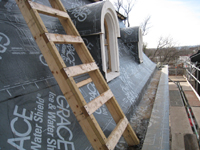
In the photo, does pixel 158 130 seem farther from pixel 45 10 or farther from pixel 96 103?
pixel 45 10

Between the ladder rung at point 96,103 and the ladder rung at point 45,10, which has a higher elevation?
the ladder rung at point 45,10

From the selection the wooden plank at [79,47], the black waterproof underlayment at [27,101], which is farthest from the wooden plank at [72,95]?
the wooden plank at [79,47]

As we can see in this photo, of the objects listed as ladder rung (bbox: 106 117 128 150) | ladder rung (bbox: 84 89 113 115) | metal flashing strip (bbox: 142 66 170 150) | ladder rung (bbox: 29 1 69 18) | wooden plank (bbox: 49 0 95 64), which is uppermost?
ladder rung (bbox: 29 1 69 18)

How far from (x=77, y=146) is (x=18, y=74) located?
3.38ft

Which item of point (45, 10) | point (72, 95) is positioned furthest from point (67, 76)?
point (45, 10)

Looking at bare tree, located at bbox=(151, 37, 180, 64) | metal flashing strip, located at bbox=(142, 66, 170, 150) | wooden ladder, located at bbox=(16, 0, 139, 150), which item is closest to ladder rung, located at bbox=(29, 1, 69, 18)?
wooden ladder, located at bbox=(16, 0, 139, 150)

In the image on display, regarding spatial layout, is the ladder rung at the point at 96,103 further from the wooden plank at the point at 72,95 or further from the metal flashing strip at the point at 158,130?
the metal flashing strip at the point at 158,130

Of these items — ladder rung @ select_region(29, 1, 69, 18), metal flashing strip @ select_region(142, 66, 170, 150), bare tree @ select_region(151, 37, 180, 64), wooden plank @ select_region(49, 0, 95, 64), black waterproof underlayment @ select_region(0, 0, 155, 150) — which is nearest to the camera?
black waterproof underlayment @ select_region(0, 0, 155, 150)

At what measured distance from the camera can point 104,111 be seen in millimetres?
2504

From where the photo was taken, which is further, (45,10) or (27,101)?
(45,10)

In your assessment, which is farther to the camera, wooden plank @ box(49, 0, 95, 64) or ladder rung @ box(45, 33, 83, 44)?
wooden plank @ box(49, 0, 95, 64)

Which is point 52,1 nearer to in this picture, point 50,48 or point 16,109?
point 50,48

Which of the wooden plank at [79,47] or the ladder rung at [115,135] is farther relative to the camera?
the wooden plank at [79,47]

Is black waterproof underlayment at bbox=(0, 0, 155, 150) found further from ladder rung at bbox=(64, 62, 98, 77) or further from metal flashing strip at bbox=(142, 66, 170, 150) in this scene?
metal flashing strip at bbox=(142, 66, 170, 150)
